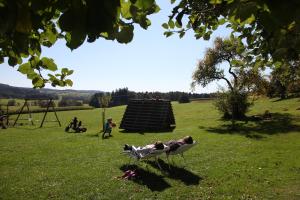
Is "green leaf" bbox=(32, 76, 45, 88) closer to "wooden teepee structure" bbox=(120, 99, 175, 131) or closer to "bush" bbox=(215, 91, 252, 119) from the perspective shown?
"wooden teepee structure" bbox=(120, 99, 175, 131)

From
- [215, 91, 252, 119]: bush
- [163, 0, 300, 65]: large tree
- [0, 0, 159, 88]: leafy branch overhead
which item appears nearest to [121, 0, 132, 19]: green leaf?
[0, 0, 159, 88]: leafy branch overhead

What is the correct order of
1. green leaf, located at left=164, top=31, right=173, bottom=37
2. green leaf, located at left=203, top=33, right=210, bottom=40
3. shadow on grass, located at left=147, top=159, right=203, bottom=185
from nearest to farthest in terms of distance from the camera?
1. green leaf, located at left=164, top=31, right=173, bottom=37
2. green leaf, located at left=203, top=33, right=210, bottom=40
3. shadow on grass, located at left=147, top=159, right=203, bottom=185

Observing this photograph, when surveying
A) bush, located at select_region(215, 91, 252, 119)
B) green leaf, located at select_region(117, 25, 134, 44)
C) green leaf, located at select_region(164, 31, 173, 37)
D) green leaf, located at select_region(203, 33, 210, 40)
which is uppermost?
green leaf, located at select_region(203, 33, 210, 40)

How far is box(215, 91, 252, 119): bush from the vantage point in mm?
33191

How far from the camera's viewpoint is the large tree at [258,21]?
141cm

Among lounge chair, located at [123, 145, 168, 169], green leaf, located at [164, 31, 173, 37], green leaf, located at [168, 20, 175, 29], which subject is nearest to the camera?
green leaf, located at [168, 20, 175, 29]

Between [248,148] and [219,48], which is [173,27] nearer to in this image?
[248,148]

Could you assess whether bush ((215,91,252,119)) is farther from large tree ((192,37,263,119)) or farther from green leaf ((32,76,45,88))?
green leaf ((32,76,45,88))

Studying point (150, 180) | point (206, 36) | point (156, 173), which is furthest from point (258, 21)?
point (156, 173)

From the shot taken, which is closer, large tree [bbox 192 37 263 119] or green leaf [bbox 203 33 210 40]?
green leaf [bbox 203 33 210 40]

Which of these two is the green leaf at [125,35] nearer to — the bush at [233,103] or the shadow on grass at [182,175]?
the shadow on grass at [182,175]

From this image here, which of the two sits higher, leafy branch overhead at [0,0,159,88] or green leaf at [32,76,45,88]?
leafy branch overhead at [0,0,159,88]

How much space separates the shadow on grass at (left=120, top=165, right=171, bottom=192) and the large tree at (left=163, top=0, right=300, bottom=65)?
612 cm

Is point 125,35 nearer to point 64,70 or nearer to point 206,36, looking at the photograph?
point 64,70
